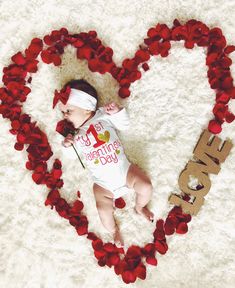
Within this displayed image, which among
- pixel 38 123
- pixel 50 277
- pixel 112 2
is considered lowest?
pixel 50 277

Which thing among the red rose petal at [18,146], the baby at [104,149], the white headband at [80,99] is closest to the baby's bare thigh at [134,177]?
the baby at [104,149]

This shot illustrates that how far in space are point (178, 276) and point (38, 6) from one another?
3.14ft

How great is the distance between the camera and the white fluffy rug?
1143 millimetres

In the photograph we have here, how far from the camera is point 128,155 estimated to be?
3.83 feet

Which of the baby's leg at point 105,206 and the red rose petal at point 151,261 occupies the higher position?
the baby's leg at point 105,206

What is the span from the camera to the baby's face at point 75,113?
108 cm

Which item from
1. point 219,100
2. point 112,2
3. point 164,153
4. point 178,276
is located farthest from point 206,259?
point 112,2

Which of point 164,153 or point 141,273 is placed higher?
point 164,153

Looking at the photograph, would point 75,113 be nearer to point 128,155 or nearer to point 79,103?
point 79,103

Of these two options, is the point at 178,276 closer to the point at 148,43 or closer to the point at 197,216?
the point at 197,216

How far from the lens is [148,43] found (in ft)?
3.69

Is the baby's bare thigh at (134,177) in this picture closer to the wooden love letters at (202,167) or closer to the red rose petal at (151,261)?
the wooden love letters at (202,167)

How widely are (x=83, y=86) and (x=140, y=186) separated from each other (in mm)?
343

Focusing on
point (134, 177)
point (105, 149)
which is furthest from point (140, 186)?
point (105, 149)
